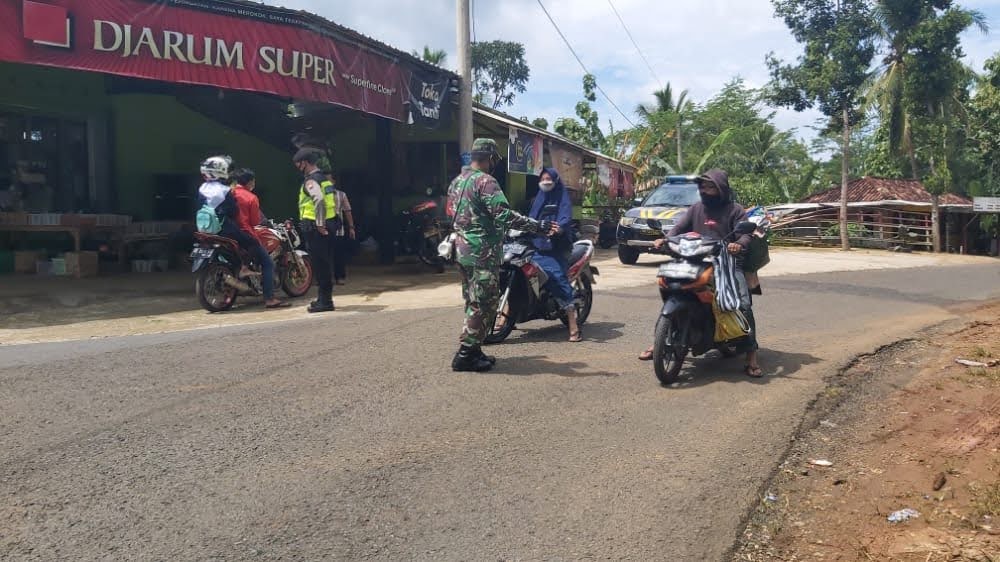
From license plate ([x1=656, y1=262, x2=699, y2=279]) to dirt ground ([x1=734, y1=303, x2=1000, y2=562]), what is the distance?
1193 millimetres

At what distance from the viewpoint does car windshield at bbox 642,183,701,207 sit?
643 inches

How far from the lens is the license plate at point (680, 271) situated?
221 inches

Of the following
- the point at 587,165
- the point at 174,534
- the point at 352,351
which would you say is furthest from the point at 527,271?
the point at 587,165

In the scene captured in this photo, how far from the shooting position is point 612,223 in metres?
24.0

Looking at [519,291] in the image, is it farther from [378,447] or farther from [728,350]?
[378,447]

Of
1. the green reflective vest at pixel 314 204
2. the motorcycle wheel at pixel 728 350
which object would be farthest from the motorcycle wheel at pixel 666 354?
the green reflective vest at pixel 314 204

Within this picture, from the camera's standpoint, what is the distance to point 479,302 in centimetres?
577

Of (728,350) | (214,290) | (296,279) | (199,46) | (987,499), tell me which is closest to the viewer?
(987,499)

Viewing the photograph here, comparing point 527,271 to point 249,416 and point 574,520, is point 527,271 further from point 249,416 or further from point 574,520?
point 574,520

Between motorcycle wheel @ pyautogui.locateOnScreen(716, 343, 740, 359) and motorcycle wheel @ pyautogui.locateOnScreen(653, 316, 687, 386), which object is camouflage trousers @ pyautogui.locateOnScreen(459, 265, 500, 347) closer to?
motorcycle wheel @ pyautogui.locateOnScreen(653, 316, 687, 386)

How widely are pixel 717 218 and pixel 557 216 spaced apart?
1.72 metres

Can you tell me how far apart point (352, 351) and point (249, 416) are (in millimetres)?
1935

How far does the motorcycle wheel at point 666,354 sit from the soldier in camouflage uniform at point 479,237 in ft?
3.94

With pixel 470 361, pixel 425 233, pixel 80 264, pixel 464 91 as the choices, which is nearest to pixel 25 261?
pixel 80 264
